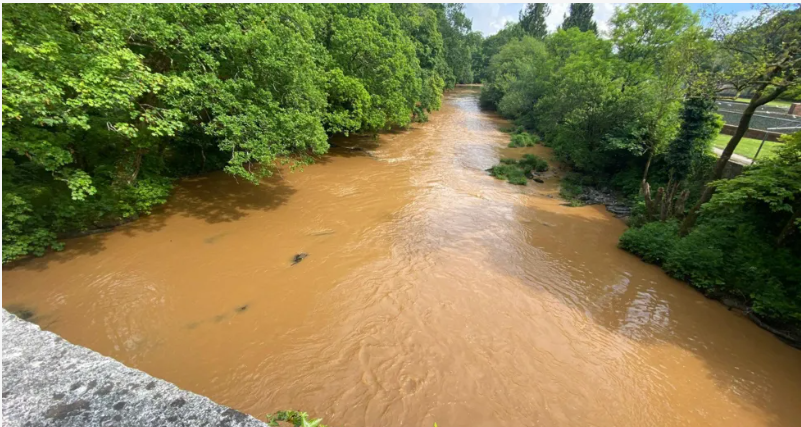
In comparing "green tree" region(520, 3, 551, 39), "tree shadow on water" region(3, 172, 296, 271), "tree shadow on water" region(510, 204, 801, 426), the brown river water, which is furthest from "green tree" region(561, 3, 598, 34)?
"tree shadow on water" region(3, 172, 296, 271)

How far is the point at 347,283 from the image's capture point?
8.45 m

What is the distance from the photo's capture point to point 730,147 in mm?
9188

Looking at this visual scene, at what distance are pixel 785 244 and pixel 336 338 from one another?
10877 millimetres

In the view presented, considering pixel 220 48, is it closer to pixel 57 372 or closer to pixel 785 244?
pixel 57 372

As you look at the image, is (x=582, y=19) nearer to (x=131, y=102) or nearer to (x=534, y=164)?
(x=534, y=164)

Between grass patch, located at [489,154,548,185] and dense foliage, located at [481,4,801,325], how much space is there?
0.23 meters

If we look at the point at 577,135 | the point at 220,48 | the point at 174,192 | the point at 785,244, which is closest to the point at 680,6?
the point at 577,135

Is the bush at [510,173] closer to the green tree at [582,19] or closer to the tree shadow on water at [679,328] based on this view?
the tree shadow on water at [679,328]

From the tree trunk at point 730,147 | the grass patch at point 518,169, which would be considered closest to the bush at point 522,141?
the grass patch at point 518,169

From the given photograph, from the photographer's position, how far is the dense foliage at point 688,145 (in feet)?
26.0

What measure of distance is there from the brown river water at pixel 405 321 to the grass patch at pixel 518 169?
219 inches

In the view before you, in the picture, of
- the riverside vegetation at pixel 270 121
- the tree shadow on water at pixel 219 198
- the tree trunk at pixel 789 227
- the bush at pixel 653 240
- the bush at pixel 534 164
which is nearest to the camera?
the riverside vegetation at pixel 270 121

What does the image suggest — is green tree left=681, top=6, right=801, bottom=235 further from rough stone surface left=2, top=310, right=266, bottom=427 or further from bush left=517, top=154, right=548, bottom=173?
rough stone surface left=2, top=310, right=266, bottom=427

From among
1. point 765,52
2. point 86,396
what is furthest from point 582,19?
point 86,396
